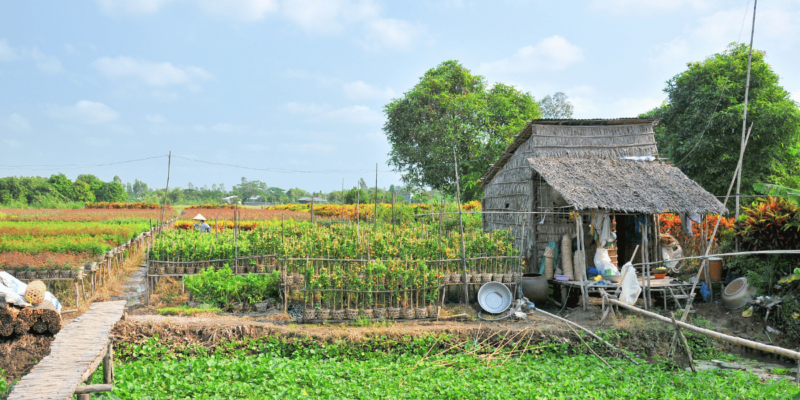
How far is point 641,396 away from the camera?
Result: 660 centimetres

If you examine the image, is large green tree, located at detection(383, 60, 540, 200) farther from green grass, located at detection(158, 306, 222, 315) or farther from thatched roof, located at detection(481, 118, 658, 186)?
green grass, located at detection(158, 306, 222, 315)

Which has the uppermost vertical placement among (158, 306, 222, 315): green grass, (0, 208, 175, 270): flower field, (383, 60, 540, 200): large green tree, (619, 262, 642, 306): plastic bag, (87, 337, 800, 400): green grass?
(383, 60, 540, 200): large green tree

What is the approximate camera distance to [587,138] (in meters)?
13.5

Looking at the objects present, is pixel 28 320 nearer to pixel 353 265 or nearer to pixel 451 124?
pixel 353 265

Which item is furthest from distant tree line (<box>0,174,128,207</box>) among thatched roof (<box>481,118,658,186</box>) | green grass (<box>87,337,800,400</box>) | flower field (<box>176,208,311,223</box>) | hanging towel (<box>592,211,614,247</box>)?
hanging towel (<box>592,211,614,247</box>)

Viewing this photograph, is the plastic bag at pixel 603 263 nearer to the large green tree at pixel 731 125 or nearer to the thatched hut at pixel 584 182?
the thatched hut at pixel 584 182

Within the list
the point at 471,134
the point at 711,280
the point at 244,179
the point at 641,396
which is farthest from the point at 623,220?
the point at 244,179

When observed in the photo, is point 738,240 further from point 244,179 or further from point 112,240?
point 244,179

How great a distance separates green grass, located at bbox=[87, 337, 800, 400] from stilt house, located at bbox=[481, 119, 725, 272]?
346cm

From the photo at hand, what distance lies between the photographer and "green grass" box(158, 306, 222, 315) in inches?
394

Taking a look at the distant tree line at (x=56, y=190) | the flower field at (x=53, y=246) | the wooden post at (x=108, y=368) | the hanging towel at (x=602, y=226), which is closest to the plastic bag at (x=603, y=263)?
the hanging towel at (x=602, y=226)

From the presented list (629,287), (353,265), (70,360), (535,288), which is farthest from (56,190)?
(629,287)

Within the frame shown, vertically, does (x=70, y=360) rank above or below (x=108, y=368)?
above

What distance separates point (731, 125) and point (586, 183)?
1206 cm
